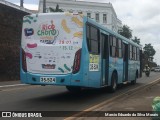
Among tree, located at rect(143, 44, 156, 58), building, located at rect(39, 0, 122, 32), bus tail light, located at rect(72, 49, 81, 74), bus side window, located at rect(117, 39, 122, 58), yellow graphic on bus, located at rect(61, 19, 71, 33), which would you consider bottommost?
bus tail light, located at rect(72, 49, 81, 74)

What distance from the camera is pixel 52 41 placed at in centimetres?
1401

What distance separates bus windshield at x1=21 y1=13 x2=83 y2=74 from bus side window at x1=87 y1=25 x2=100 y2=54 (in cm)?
66

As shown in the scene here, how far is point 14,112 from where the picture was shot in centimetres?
1130

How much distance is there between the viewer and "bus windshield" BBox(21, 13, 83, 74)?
13.7 meters

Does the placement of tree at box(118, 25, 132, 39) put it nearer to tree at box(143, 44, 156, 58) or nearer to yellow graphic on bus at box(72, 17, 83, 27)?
tree at box(143, 44, 156, 58)

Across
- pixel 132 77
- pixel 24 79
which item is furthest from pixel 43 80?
pixel 132 77

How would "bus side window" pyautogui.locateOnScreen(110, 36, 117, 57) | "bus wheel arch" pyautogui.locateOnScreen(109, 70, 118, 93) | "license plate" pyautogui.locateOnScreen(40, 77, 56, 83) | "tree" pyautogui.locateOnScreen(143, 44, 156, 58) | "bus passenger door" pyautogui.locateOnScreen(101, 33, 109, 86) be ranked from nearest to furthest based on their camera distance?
1. "license plate" pyautogui.locateOnScreen(40, 77, 56, 83)
2. "bus passenger door" pyautogui.locateOnScreen(101, 33, 109, 86)
3. "bus side window" pyautogui.locateOnScreen(110, 36, 117, 57)
4. "bus wheel arch" pyautogui.locateOnScreen(109, 70, 118, 93)
5. "tree" pyautogui.locateOnScreen(143, 44, 156, 58)

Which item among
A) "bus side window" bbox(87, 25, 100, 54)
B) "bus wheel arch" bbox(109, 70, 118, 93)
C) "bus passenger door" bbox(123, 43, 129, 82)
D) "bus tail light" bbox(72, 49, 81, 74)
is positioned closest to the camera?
"bus tail light" bbox(72, 49, 81, 74)

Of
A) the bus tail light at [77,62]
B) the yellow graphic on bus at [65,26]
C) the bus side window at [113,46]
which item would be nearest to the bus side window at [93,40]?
the bus tail light at [77,62]

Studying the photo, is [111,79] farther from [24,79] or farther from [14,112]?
[14,112]

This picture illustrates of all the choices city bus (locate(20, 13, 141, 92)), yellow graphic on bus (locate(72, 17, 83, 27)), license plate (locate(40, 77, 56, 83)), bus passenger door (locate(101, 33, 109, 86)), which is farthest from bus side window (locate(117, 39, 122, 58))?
license plate (locate(40, 77, 56, 83))

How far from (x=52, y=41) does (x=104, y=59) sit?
10.7ft

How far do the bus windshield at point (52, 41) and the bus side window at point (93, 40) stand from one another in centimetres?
66

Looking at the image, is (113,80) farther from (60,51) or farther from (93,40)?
(60,51)
